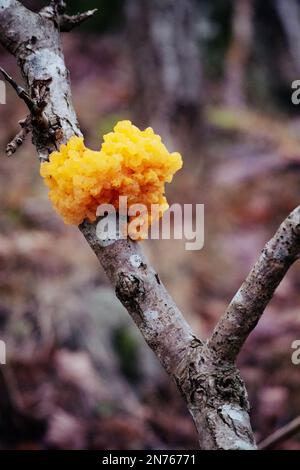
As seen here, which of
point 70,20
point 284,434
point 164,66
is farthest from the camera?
point 164,66

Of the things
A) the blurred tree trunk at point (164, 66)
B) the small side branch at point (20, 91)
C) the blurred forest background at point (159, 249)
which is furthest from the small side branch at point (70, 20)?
the blurred tree trunk at point (164, 66)

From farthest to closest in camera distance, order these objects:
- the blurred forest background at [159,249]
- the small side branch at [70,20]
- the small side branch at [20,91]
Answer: the blurred forest background at [159,249] → the small side branch at [70,20] → the small side branch at [20,91]

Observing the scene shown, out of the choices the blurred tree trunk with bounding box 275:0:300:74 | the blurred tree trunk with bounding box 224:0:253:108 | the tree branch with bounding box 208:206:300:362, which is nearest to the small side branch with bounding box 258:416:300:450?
the tree branch with bounding box 208:206:300:362

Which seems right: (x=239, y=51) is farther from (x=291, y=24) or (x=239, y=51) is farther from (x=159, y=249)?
(x=159, y=249)

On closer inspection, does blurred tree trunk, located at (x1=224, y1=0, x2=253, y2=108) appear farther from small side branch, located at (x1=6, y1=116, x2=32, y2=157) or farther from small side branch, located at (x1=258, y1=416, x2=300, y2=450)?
small side branch, located at (x1=6, y1=116, x2=32, y2=157)

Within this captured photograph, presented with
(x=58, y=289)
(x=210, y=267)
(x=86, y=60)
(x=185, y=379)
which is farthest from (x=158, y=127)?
(x=185, y=379)

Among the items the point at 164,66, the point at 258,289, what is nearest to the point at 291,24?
the point at 164,66

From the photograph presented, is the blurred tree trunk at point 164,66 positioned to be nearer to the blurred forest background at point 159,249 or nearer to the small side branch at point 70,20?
the blurred forest background at point 159,249
